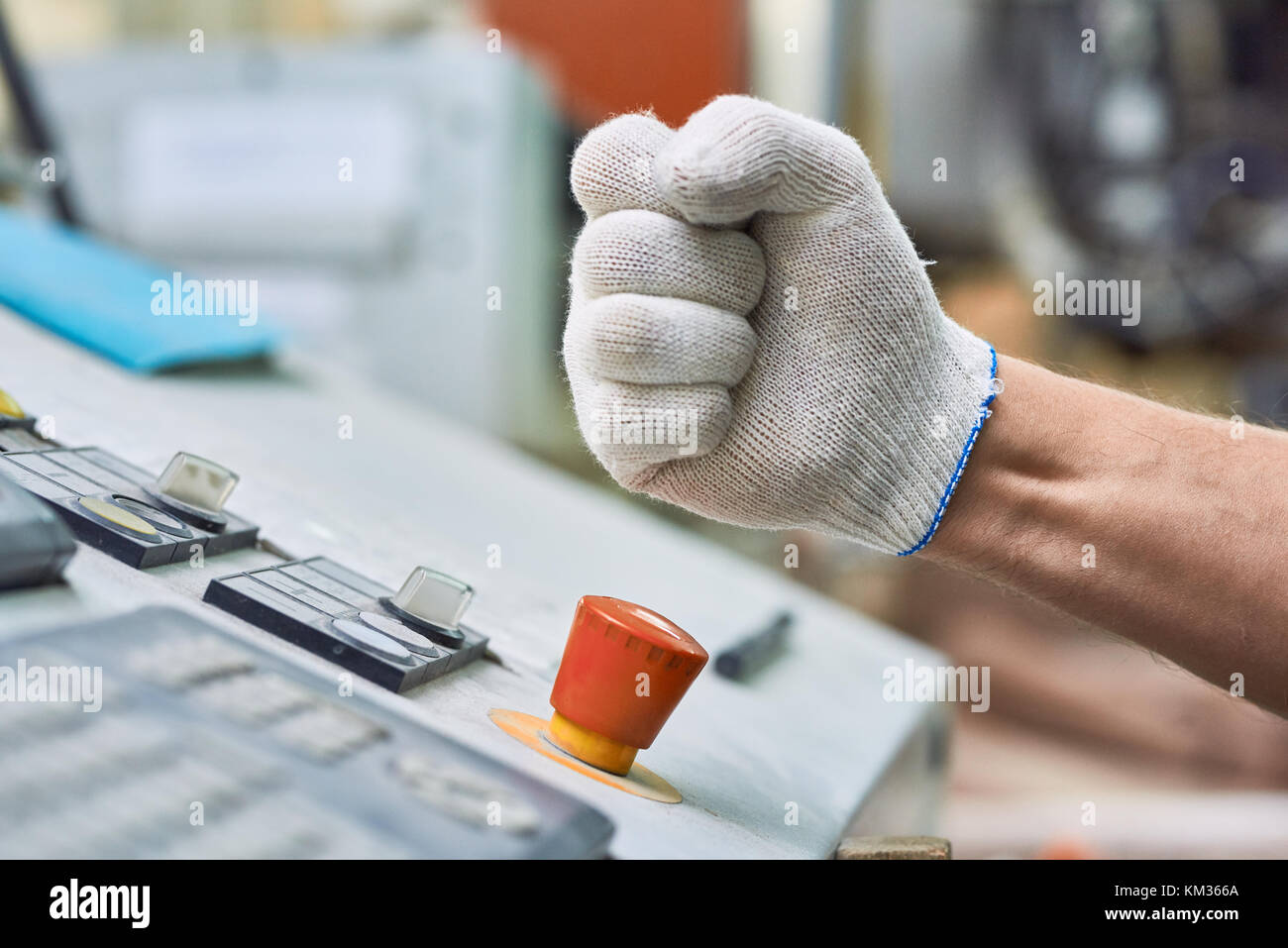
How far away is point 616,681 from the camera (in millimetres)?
396

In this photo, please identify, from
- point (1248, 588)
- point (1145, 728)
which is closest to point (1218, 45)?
point (1145, 728)

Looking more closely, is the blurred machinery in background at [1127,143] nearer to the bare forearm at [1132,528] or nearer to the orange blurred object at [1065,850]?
the orange blurred object at [1065,850]

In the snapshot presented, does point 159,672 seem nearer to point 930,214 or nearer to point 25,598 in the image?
point 25,598

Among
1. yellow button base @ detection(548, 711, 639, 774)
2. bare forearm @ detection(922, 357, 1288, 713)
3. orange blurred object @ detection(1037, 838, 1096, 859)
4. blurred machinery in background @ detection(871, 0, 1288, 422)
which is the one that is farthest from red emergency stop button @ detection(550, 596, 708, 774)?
blurred machinery in background @ detection(871, 0, 1288, 422)

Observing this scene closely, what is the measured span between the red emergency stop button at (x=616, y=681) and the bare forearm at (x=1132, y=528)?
0.22 m

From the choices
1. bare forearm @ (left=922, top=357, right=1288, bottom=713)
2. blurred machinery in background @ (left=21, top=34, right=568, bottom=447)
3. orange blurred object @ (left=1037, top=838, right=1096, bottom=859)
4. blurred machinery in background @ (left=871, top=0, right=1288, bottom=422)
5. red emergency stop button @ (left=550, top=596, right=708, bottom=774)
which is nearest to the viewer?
red emergency stop button @ (left=550, top=596, right=708, bottom=774)

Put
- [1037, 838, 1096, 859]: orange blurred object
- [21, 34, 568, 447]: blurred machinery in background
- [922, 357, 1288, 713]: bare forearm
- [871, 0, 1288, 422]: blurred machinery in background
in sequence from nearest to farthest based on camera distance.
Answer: [922, 357, 1288, 713]: bare forearm, [1037, 838, 1096, 859]: orange blurred object, [21, 34, 568, 447]: blurred machinery in background, [871, 0, 1288, 422]: blurred machinery in background

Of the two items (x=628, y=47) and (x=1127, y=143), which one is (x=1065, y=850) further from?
(x=628, y=47)

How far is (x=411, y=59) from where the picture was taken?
130 cm

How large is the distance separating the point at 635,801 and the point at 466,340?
1.00 m

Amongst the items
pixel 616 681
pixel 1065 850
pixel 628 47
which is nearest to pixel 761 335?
pixel 616 681

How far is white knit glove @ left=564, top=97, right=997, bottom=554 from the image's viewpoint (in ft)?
1.40

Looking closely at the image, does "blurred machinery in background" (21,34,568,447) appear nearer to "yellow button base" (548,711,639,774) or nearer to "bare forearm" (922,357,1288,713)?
"bare forearm" (922,357,1288,713)
